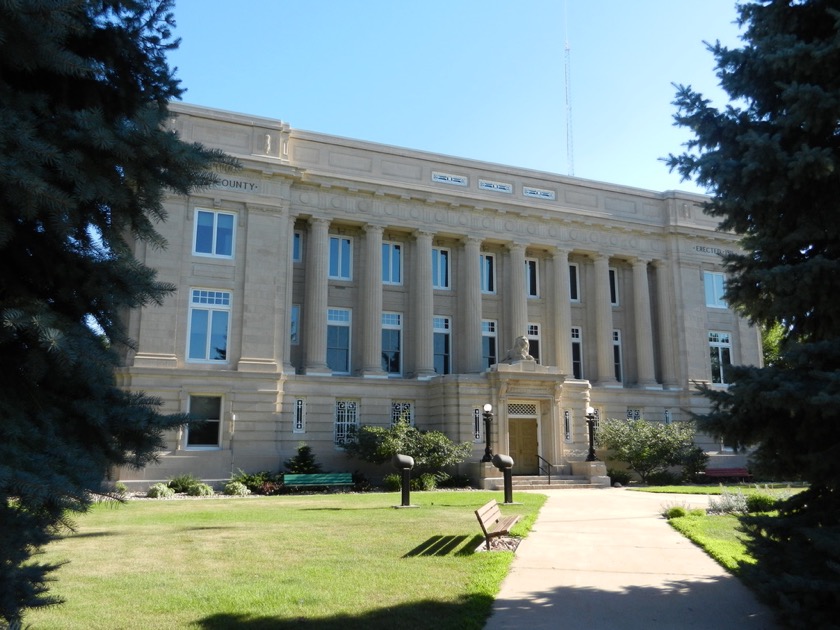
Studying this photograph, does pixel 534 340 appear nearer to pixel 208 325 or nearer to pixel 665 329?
pixel 665 329

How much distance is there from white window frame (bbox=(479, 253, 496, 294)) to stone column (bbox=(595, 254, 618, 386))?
6.11 m

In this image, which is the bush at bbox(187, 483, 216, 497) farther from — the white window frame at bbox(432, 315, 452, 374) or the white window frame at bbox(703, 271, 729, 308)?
the white window frame at bbox(703, 271, 729, 308)

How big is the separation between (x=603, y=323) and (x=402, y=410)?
1308cm

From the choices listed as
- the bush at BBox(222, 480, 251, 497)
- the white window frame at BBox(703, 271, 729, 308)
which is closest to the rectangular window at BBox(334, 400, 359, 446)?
the bush at BBox(222, 480, 251, 497)

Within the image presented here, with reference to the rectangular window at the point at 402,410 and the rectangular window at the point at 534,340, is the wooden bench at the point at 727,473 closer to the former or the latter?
the rectangular window at the point at 534,340

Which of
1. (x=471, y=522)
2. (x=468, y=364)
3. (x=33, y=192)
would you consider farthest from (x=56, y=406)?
(x=468, y=364)

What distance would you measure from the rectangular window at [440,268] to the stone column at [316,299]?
6.08 metres

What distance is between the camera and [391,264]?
118 feet

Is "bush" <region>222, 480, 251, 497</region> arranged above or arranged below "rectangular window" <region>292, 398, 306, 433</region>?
below

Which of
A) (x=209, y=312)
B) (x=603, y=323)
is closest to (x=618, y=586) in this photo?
(x=209, y=312)

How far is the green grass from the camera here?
7.12 meters

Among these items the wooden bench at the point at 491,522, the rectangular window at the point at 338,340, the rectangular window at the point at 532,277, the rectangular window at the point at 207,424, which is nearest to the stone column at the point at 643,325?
the rectangular window at the point at 532,277

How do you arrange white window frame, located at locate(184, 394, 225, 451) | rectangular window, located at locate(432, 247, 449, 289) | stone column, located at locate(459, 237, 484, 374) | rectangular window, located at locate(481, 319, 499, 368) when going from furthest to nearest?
rectangular window, located at locate(481, 319, 499, 368)
rectangular window, located at locate(432, 247, 449, 289)
stone column, located at locate(459, 237, 484, 374)
white window frame, located at locate(184, 394, 225, 451)

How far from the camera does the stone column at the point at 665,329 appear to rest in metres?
39.8
